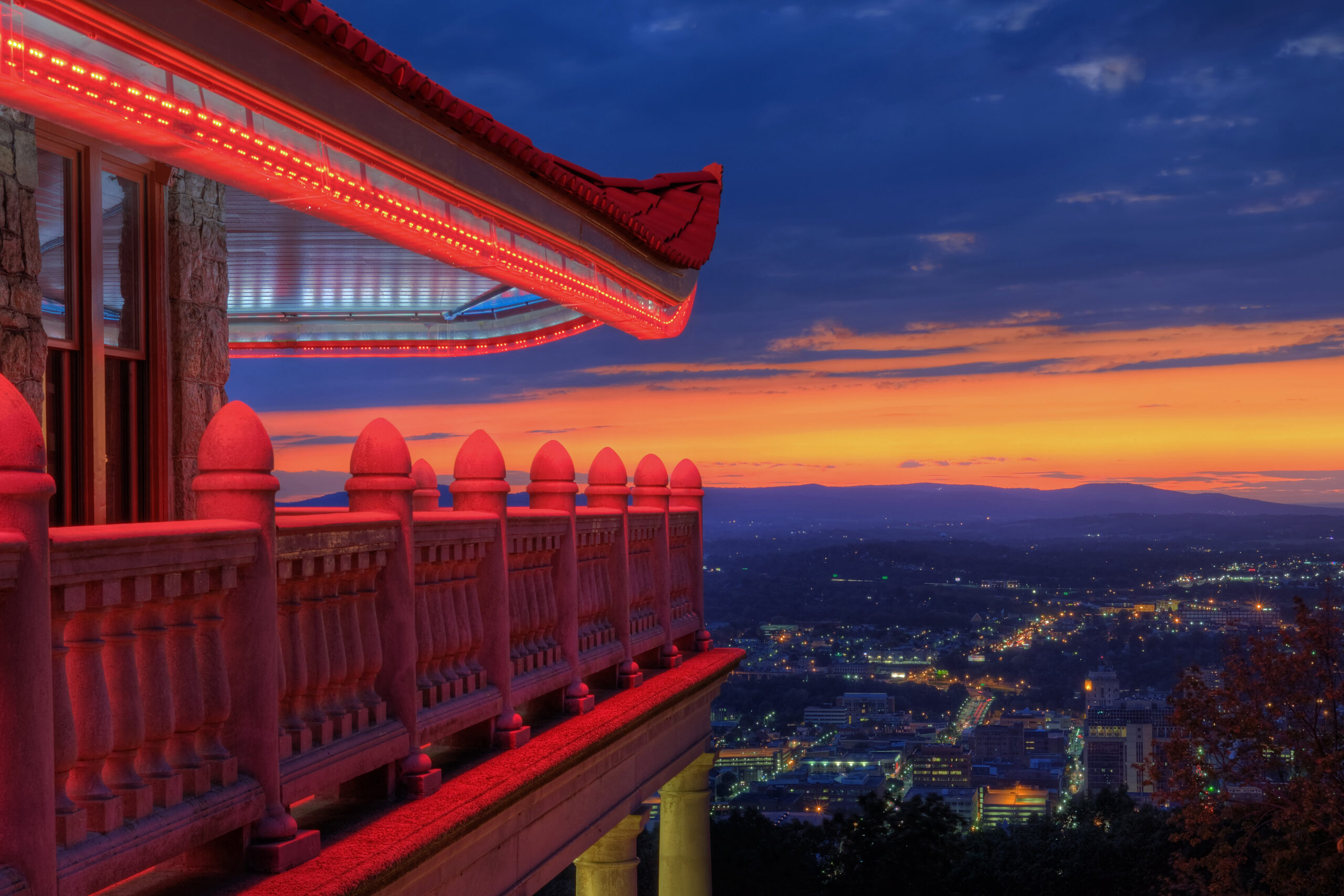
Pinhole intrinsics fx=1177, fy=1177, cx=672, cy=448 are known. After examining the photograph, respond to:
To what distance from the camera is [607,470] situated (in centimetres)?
858

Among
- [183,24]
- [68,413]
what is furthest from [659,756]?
[183,24]

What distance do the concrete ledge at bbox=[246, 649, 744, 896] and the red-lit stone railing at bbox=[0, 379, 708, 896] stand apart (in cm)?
21

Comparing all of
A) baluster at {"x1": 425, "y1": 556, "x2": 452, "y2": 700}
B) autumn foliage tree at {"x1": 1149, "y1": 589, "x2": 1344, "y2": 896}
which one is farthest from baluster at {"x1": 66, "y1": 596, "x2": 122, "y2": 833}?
autumn foliage tree at {"x1": 1149, "y1": 589, "x2": 1344, "y2": 896}

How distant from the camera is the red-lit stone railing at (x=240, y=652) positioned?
2859mm

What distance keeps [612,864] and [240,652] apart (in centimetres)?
446

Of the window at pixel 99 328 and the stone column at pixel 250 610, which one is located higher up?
the window at pixel 99 328

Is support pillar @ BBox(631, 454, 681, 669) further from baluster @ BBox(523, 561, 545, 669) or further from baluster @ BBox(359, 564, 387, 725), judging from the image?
baluster @ BBox(359, 564, 387, 725)

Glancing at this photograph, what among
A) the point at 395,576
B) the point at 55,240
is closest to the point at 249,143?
the point at 395,576

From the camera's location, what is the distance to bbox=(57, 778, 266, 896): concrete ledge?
3.06 meters

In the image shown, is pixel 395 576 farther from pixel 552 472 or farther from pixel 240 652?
pixel 552 472

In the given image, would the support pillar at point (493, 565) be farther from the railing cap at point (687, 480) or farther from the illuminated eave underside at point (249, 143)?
the railing cap at point (687, 480)

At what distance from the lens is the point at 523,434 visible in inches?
1619

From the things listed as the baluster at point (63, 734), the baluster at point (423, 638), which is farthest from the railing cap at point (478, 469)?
the baluster at point (63, 734)

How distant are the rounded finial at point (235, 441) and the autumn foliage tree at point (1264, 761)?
1561 centimetres
